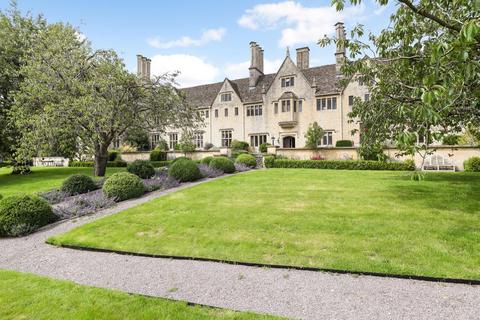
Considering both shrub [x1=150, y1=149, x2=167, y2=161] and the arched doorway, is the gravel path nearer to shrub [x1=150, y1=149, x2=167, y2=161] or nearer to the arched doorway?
shrub [x1=150, y1=149, x2=167, y2=161]

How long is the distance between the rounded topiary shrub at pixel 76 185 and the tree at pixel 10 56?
372 inches

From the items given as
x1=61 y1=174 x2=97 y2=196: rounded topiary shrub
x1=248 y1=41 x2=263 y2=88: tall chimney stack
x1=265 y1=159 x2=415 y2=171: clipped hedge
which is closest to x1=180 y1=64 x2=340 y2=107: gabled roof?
x1=248 y1=41 x2=263 y2=88: tall chimney stack

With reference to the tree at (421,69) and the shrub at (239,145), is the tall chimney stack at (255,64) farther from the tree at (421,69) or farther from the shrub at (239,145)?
the tree at (421,69)

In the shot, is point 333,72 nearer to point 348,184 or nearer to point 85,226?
point 348,184

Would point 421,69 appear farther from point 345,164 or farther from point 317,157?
point 317,157

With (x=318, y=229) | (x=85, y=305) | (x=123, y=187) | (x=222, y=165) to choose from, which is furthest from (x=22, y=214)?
(x=222, y=165)

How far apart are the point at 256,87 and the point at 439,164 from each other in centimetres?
2366

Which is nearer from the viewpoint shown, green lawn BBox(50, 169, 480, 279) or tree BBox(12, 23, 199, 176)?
green lawn BBox(50, 169, 480, 279)

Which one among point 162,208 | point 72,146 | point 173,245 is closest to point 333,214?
point 173,245

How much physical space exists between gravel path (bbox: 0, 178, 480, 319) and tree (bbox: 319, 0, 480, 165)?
233 cm

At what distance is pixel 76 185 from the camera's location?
13.6 meters

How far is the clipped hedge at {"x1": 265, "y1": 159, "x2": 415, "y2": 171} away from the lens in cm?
2078

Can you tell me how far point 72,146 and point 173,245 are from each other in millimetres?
14465

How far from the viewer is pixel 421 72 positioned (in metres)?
8.52
